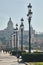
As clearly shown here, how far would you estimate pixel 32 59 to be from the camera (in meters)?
38.4

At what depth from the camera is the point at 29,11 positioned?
36.4 meters

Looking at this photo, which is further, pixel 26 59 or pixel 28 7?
pixel 26 59

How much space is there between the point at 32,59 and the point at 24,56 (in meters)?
1.17

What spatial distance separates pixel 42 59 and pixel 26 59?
2076mm

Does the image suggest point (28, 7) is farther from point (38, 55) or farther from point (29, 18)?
point (38, 55)

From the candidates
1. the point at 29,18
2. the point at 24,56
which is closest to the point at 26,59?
the point at 24,56

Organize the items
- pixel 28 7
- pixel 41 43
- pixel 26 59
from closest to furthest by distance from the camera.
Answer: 1. pixel 28 7
2. pixel 26 59
3. pixel 41 43

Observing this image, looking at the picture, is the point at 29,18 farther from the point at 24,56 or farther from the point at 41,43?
the point at 41,43

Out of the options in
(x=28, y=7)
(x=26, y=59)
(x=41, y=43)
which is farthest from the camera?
(x=41, y=43)

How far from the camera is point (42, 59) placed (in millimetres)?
38156

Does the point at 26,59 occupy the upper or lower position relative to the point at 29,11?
lower

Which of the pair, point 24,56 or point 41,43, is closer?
point 24,56

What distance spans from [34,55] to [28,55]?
0.73 m

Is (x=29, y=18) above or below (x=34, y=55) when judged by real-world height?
above
